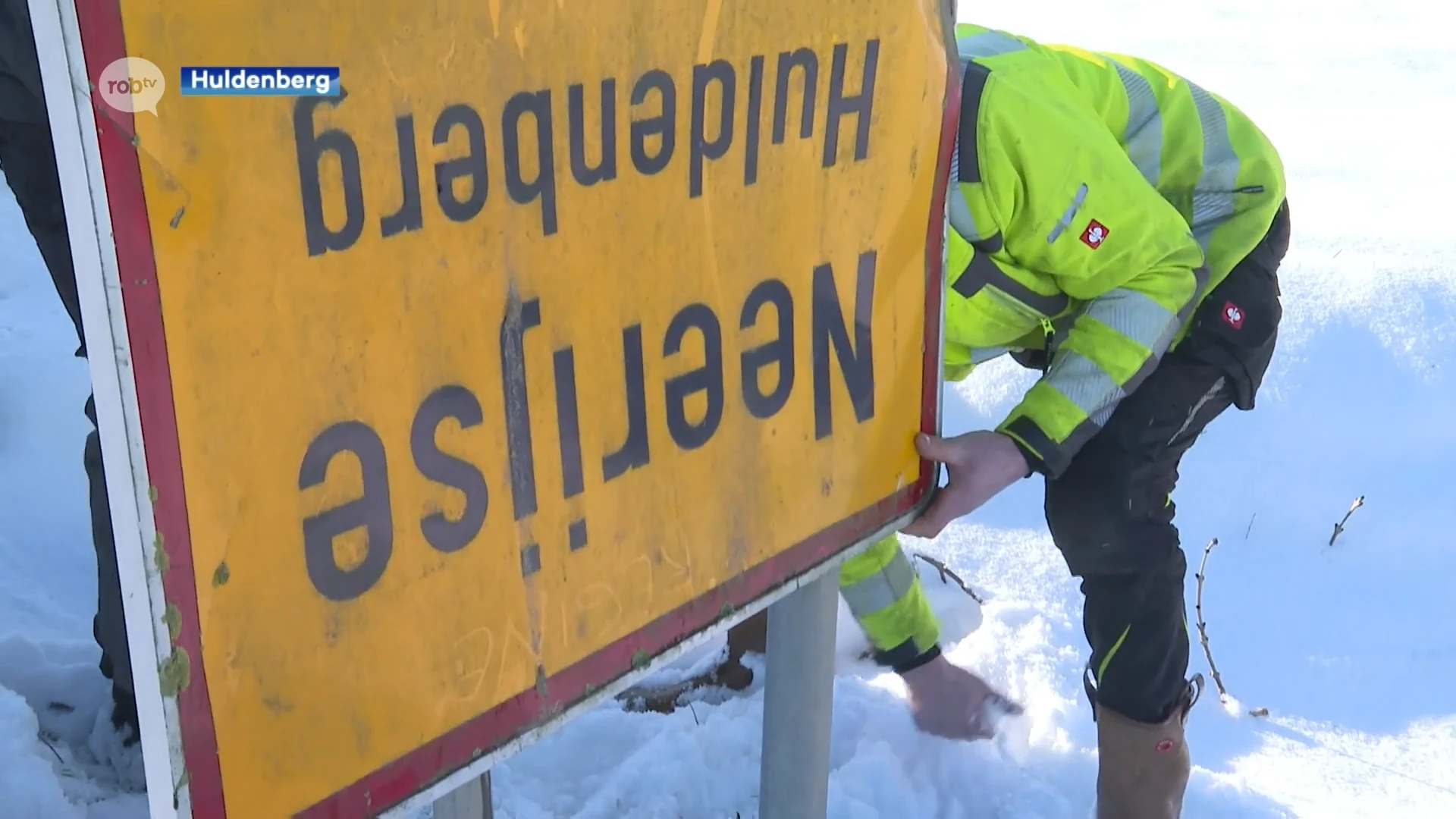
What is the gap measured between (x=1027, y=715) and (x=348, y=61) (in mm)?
2163

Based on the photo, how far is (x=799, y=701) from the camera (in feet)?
5.02

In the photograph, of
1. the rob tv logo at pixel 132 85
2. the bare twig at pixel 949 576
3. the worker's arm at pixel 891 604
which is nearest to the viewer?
the rob tv logo at pixel 132 85

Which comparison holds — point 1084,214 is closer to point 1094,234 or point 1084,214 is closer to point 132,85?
point 1094,234

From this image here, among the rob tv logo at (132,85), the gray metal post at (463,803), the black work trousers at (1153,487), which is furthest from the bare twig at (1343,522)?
the rob tv logo at (132,85)

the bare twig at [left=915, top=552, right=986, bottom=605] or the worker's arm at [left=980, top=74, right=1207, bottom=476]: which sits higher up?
the worker's arm at [left=980, top=74, right=1207, bottom=476]

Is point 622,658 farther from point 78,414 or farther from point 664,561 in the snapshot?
point 78,414

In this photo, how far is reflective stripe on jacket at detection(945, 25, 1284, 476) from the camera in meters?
1.71

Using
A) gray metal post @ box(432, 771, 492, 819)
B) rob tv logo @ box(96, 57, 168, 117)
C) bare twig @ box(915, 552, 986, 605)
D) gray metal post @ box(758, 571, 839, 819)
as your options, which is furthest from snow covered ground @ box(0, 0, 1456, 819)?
rob tv logo @ box(96, 57, 168, 117)

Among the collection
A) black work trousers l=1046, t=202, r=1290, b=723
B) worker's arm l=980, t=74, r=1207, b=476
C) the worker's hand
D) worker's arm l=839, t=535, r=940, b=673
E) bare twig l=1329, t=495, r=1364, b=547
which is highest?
worker's arm l=980, t=74, r=1207, b=476

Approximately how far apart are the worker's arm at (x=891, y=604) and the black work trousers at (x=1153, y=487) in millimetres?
358

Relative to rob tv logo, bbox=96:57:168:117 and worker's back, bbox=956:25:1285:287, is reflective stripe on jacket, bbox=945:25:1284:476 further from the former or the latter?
rob tv logo, bbox=96:57:168:117

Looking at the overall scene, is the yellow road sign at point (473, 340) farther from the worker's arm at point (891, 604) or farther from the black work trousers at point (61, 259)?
the worker's arm at point (891, 604)

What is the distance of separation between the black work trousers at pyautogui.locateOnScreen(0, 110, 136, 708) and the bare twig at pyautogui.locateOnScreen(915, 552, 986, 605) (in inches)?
73.0

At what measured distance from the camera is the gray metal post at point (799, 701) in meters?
1.49
